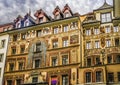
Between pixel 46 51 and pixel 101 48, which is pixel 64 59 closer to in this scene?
pixel 46 51

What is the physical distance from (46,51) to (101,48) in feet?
35.9

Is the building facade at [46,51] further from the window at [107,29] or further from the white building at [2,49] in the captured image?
the window at [107,29]

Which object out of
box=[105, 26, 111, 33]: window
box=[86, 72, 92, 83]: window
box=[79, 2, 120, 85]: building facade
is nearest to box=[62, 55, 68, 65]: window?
box=[79, 2, 120, 85]: building facade

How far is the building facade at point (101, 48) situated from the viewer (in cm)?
3922

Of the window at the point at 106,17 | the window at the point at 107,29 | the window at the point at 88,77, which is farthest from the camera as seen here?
the window at the point at 106,17

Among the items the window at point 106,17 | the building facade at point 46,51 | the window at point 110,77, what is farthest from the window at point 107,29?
the window at point 110,77

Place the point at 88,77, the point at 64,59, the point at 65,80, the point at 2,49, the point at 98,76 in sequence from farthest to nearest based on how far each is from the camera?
the point at 2,49
the point at 64,59
the point at 65,80
the point at 88,77
the point at 98,76

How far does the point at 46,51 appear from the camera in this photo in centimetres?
4678

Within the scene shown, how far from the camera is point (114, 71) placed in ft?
129

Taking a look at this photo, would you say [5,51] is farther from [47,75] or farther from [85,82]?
[85,82]

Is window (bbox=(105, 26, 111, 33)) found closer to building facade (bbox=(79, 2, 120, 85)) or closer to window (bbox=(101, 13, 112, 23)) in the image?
building facade (bbox=(79, 2, 120, 85))

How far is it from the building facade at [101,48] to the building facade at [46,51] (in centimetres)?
163

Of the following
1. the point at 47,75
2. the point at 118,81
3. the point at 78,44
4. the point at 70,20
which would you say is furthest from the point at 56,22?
the point at 118,81

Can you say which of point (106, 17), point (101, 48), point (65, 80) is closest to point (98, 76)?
point (101, 48)
